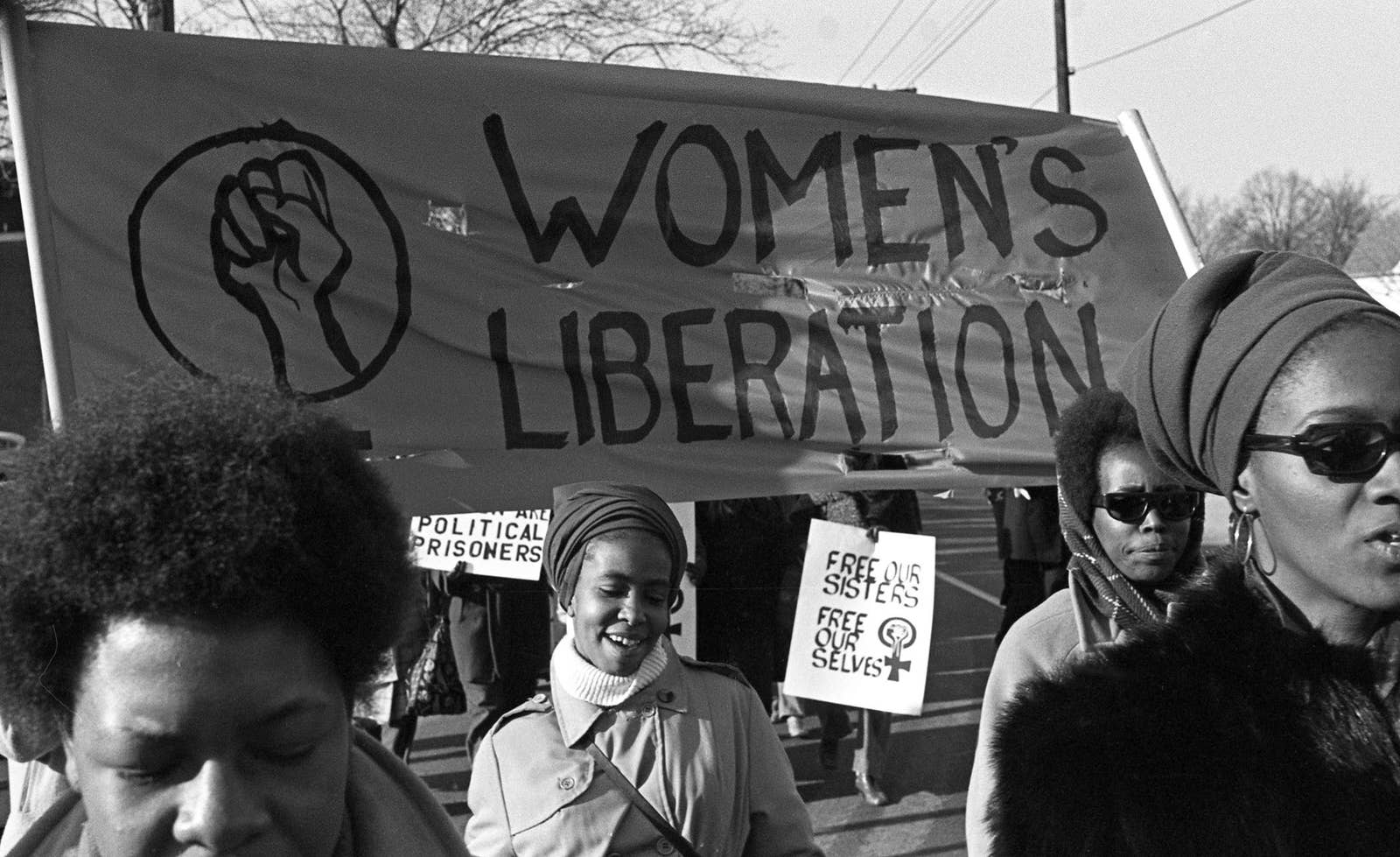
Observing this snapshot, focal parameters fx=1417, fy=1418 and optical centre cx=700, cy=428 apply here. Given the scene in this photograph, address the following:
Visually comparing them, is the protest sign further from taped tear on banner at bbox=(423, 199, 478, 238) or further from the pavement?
taped tear on banner at bbox=(423, 199, 478, 238)

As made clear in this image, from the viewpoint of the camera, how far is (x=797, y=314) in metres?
4.08

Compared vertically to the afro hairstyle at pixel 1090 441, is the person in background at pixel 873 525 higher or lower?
lower

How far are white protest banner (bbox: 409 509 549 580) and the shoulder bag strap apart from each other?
11.4ft

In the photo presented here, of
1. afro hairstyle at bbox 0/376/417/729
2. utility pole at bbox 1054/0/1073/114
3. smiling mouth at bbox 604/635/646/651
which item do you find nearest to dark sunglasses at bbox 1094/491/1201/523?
smiling mouth at bbox 604/635/646/651

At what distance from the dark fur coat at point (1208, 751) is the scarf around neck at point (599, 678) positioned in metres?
1.45

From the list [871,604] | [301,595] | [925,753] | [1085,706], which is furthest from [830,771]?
[301,595]

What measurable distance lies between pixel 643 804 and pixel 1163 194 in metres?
2.67

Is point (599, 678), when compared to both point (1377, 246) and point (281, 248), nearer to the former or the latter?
point (281, 248)

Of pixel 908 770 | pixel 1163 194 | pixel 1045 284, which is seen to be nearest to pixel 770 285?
pixel 1045 284

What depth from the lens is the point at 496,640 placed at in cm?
654

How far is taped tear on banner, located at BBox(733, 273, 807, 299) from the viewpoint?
4.05 m

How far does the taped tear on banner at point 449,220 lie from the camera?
3693mm

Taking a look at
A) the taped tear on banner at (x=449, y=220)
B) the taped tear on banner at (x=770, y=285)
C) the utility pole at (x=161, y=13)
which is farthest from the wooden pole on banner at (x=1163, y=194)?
the utility pole at (x=161, y=13)

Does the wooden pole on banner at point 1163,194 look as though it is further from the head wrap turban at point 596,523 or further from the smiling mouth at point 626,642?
the smiling mouth at point 626,642
